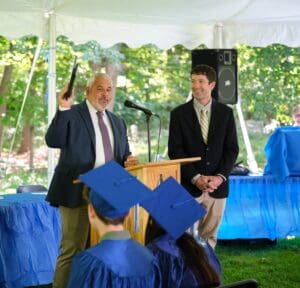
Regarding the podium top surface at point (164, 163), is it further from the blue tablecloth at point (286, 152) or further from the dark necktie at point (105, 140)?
the blue tablecloth at point (286, 152)

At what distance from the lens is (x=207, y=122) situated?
3.78 metres

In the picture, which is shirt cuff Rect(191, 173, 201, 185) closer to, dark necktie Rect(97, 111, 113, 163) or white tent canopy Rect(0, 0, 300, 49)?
dark necktie Rect(97, 111, 113, 163)

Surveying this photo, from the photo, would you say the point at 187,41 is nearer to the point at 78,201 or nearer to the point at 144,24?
the point at 144,24

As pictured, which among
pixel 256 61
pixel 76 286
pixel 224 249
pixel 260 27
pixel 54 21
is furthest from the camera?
pixel 256 61

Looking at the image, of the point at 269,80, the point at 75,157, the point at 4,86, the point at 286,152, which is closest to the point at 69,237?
the point at 75,157

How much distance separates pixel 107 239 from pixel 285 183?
3768mm

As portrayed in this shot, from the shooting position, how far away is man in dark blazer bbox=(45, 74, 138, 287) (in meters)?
3.12

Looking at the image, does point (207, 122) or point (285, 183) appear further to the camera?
point (285, 183)

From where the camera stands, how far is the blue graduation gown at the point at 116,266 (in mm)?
1758

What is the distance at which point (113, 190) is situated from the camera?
6.44ft

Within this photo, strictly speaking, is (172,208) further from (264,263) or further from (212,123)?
(264,263)

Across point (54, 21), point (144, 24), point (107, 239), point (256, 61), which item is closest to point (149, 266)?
point (107, 239)

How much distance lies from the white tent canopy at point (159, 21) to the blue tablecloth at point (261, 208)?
1488mm

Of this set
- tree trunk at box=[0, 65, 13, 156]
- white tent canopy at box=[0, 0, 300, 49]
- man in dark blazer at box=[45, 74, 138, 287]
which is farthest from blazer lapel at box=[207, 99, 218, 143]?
tree trunk at box=[0, 65, 13, 156]
